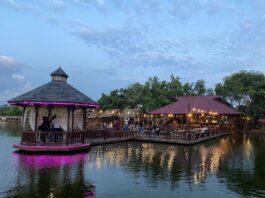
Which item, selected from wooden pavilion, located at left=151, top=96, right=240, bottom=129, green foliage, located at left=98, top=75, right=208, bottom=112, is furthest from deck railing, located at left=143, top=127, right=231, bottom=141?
green foliage, located at left=98, top=75, right=208, bottom=112

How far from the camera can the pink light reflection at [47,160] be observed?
16530mm

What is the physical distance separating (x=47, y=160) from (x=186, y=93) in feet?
152

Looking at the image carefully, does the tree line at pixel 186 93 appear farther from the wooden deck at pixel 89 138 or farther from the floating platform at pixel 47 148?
the floating platform at pixel 47 148

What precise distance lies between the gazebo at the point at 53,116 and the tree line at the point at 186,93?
2987 cm

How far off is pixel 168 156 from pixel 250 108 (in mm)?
43287

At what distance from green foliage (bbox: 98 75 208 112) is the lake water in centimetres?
3448

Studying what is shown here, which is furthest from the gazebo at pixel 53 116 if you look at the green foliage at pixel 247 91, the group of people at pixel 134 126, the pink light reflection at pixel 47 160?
the green foliage at pixel 247 91

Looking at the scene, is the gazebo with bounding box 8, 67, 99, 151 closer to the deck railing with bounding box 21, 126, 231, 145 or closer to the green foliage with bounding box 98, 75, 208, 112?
the deck railing with bounding box 21, 126, 231, 145

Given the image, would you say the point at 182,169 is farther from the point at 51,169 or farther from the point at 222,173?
the point at 51,169

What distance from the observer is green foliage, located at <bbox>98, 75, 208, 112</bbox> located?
55.6m

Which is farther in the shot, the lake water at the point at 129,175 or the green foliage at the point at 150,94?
the green foliage at the point at 150,94

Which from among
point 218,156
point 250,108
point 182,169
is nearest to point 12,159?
→ point 182,169

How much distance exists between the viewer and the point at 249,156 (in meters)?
21.9

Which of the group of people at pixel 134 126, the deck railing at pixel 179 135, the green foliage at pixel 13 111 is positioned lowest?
the deck railing at pixel 179 135
